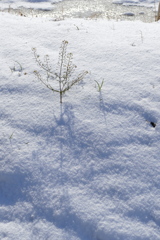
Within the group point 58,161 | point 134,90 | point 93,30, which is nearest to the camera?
point 58,161

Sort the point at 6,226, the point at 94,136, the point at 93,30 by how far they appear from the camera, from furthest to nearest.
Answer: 1. the point at 93,30
2. the point at 94,136
3. the point at 6,226

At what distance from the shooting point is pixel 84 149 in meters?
2.15

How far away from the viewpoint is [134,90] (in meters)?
2.61

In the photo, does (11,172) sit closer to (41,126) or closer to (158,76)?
(41,126)

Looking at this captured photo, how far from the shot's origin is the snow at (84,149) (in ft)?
5.79

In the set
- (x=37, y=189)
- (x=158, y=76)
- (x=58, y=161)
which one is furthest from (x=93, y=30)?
A: (x=37, y=189)

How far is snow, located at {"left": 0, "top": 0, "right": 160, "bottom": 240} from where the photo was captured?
5.79 feet

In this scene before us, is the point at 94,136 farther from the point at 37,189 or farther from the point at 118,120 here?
the point at 37,189

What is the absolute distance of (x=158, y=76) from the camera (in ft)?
9.06

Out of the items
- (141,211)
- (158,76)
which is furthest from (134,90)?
(141,211)

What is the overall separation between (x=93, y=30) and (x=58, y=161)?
2507 mm

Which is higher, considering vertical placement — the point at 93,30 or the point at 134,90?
the point at 93,30

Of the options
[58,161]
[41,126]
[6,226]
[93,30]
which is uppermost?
[93,30]

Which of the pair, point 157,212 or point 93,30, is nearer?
point 157,212
